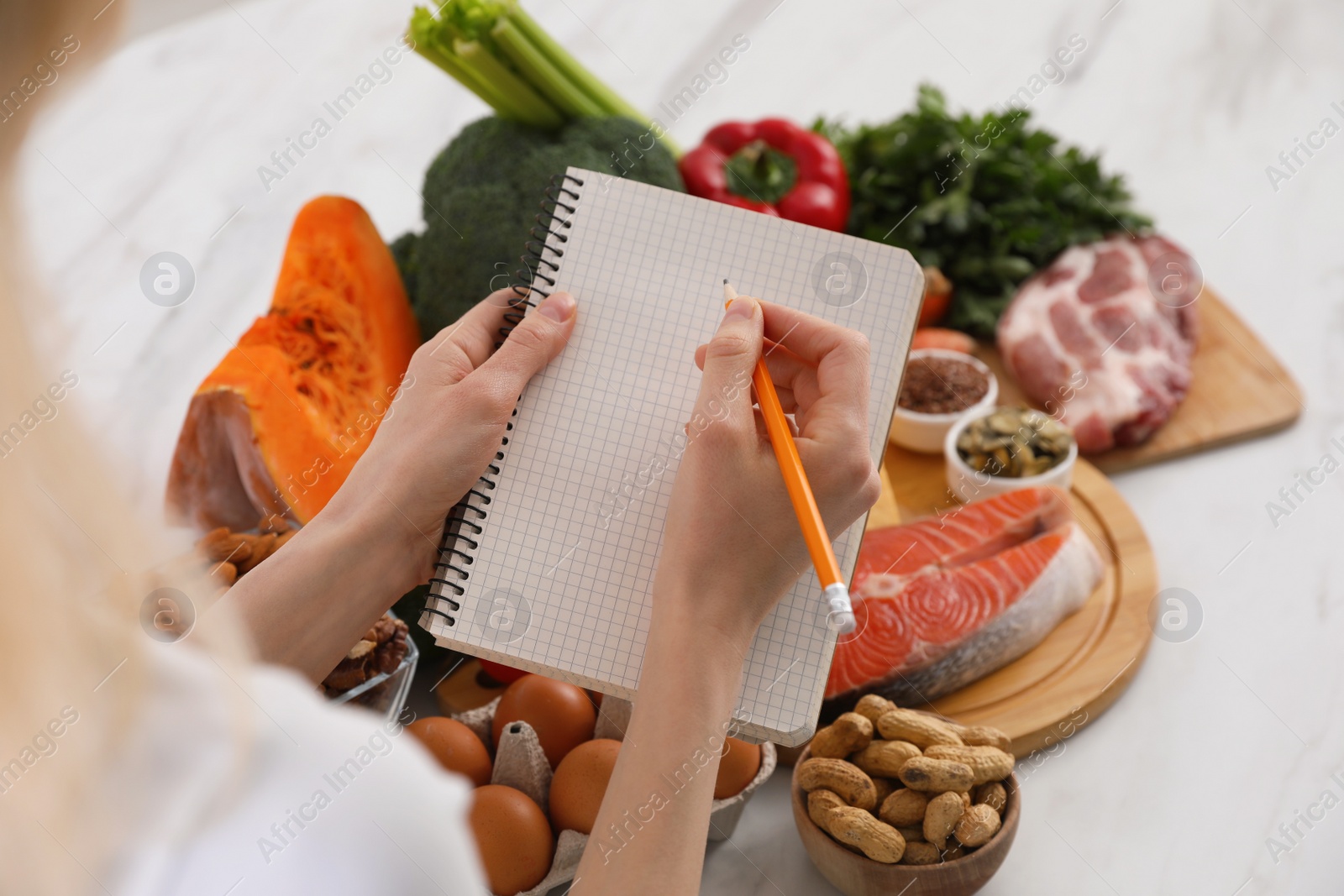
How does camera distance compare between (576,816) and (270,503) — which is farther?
(270,503)

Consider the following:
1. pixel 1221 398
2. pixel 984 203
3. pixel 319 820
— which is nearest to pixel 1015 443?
pixel 1221 398

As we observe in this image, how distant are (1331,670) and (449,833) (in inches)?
38.1

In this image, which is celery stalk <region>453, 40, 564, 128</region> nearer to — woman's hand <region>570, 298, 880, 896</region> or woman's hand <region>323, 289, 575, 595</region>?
woman's hand <region>323, 289, 575, 595</region>

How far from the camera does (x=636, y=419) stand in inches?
33.3

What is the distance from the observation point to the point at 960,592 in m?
1.08

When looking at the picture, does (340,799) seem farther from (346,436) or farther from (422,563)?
(346,436)

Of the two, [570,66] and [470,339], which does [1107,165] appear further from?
[470,339]

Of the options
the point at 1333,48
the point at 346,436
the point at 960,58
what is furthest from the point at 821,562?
the point at 1333,48

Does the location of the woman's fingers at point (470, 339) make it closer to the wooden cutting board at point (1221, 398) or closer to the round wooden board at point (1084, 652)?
the round wooden board at point (1084, 652)

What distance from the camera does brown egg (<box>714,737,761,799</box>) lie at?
88 centimetres

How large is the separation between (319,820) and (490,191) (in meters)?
0.95

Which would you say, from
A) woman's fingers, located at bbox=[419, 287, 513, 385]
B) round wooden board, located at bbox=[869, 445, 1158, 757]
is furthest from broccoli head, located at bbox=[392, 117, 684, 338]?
round wooden board, located at bbox=[869, 445, 1158, 757]

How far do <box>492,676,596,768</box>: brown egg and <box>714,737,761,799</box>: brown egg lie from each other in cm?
13

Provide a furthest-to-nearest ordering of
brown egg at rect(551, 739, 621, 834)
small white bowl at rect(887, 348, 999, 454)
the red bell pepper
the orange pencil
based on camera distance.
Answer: the red bell pepper < small white bowl at rect(887, 348, 999, 454) < brown egg at rect(551, 739, 621, 834) < the orange pencil
